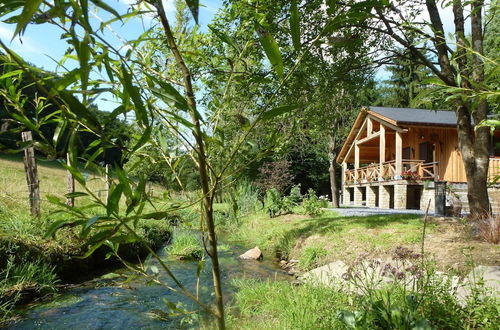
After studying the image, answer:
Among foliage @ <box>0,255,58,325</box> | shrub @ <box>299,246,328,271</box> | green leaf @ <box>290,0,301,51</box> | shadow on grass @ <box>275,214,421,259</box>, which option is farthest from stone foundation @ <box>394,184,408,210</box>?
green leaf @ <box>290,0,301,51</box>

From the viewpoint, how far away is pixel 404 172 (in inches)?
674

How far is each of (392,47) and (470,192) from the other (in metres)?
4.14

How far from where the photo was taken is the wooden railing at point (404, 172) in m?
17.1

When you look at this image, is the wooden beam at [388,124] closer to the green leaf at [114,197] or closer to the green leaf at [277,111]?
the green leaf at [277,111]

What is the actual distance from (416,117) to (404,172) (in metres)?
3.55

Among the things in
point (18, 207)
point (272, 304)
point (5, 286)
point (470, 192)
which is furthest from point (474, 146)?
point (18, 207)

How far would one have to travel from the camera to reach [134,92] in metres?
0.52

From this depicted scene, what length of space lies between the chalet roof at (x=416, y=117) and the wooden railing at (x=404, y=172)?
73.5 inches

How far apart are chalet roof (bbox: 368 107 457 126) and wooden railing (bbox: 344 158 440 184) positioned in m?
1.87

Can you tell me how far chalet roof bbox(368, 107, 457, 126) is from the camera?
17.5m

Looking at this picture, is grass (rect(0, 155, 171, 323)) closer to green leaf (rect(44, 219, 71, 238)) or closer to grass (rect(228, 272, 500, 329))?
grass (rect(228, 272, 500, 329))

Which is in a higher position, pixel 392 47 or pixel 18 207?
pixel 392 47

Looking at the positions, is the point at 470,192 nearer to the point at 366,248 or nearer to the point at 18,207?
the point at 366,248

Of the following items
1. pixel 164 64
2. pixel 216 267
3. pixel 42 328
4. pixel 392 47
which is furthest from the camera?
pixel 392 47
